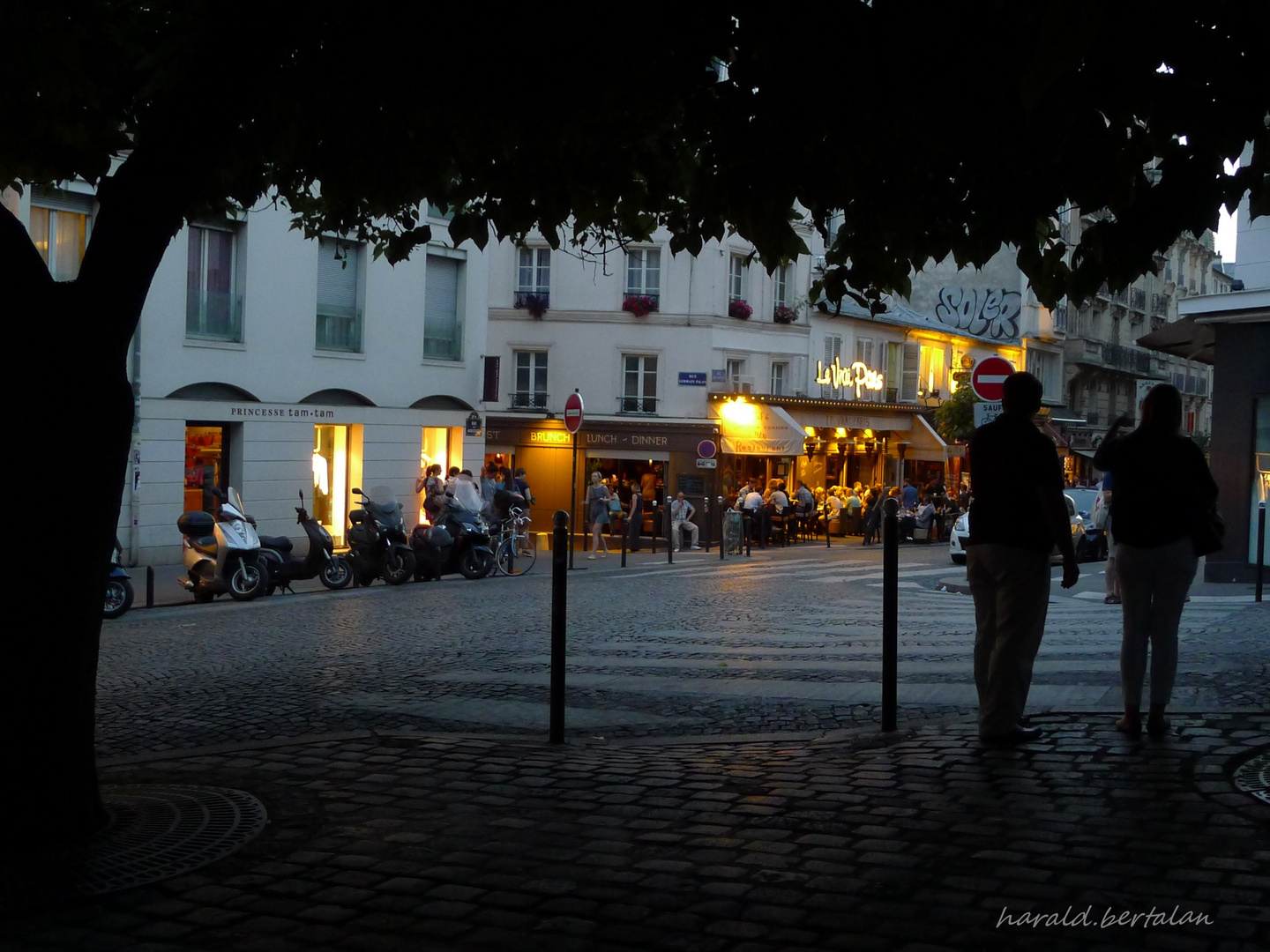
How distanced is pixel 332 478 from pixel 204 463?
3475 mm

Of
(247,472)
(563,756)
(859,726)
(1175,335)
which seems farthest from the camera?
(247,472)

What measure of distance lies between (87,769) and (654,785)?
2213mm

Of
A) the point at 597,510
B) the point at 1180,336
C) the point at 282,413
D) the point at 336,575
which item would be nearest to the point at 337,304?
the point at 282,413

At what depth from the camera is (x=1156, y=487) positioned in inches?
267

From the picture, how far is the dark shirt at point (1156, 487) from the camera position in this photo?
6738 mm

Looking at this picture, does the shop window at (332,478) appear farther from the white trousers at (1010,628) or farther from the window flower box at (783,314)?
the white trousers at (1010,628)

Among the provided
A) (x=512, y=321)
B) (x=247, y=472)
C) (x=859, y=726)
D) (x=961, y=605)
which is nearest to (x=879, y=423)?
(x=512, y=321)

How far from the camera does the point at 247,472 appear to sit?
28094 millimetres

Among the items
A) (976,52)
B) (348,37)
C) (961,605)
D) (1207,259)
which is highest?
(1207,259)

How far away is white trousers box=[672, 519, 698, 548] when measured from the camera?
34906 mm

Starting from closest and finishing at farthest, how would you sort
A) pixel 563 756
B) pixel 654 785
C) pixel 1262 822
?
1. pixel 1262 822
2. pixel 654 785
3. pixel 563 756

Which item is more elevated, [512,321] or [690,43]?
[512,321]

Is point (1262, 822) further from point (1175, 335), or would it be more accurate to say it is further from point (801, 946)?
point (1175, 335)

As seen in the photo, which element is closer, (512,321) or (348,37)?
(348,37)
